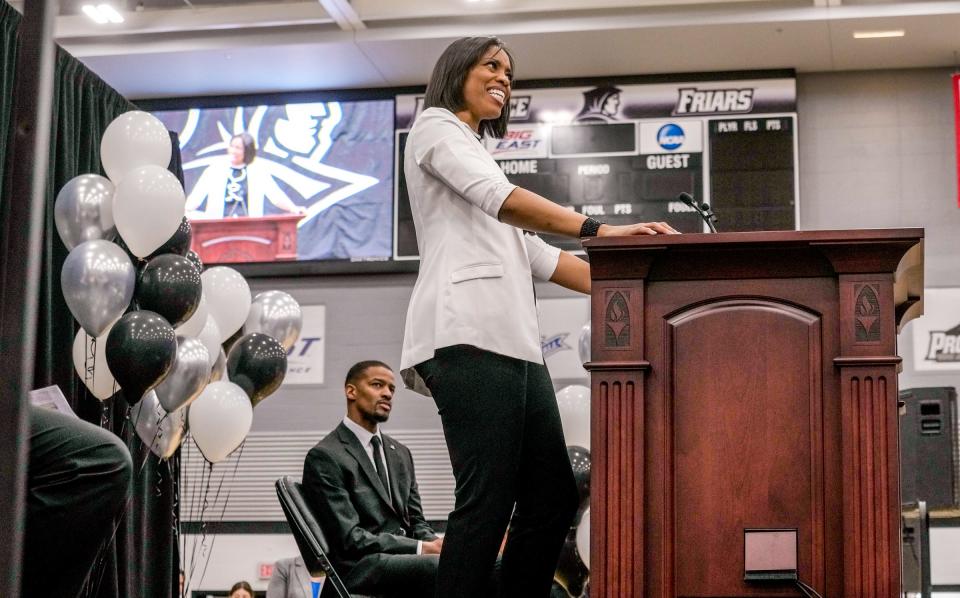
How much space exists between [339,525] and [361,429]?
71cm

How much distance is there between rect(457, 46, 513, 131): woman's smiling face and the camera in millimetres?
2402

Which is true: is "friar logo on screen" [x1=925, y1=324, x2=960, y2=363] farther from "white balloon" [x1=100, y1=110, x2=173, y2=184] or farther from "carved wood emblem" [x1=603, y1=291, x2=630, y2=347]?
"carved wood emblem" [x1=603, y1=291, x2=630, y2=347]

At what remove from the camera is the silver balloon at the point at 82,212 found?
4.48 m

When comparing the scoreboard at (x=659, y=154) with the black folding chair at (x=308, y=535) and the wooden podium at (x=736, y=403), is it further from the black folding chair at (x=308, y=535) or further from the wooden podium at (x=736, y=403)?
the wooden podium at (x=736, y=403)

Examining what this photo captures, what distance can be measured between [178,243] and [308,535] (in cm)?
167

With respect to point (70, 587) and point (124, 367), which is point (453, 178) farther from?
point (124, 367)

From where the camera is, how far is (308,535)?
12.0 feet

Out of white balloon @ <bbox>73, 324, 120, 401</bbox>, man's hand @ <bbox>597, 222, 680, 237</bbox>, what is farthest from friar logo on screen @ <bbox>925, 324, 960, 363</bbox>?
man's hand @ <bbox>597, 222, 680, 237</bbox>

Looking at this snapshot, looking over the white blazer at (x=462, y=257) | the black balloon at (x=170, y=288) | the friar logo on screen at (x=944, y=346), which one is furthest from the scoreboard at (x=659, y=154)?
the white blazer at (x=462, y=257)

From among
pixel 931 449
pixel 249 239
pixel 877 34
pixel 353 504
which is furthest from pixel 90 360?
pixel 877 34

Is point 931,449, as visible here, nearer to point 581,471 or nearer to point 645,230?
point 581,471

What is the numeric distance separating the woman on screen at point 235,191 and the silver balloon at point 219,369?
8.02 ft

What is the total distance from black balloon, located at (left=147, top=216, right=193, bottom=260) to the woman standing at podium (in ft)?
8.68

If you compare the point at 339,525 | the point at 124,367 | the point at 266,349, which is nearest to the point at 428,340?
the point at 339,525
